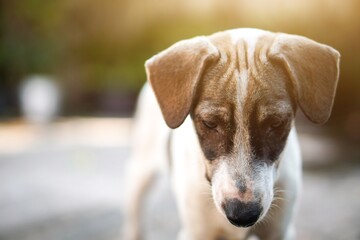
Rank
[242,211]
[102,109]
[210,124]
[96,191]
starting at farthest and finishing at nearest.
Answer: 1. [102,109]
2. [96,191]
3. [210,124]
4. [242,211]

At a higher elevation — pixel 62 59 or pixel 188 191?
pixel 188 191

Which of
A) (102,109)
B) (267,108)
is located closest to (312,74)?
(267,108)

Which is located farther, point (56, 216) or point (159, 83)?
point (56, 216)

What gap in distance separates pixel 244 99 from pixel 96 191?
117 inches

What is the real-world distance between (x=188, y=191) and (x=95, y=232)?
163 cm

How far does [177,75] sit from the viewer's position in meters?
1.88

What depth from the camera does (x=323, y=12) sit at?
492 centimetres

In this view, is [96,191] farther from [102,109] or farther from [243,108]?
[102,109]

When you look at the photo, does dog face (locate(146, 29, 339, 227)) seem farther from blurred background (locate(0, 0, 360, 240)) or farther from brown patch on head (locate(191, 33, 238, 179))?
blurred background (locate(0, 0, 360, 240))

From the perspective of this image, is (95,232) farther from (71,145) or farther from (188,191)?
(71,145)

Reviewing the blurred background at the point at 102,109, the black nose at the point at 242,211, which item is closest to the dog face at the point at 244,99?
the black nose at the point at 242,211

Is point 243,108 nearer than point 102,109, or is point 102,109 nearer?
point 243,108

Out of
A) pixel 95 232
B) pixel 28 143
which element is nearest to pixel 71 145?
pixel 28 143

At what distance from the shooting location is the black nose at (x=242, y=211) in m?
1.74
